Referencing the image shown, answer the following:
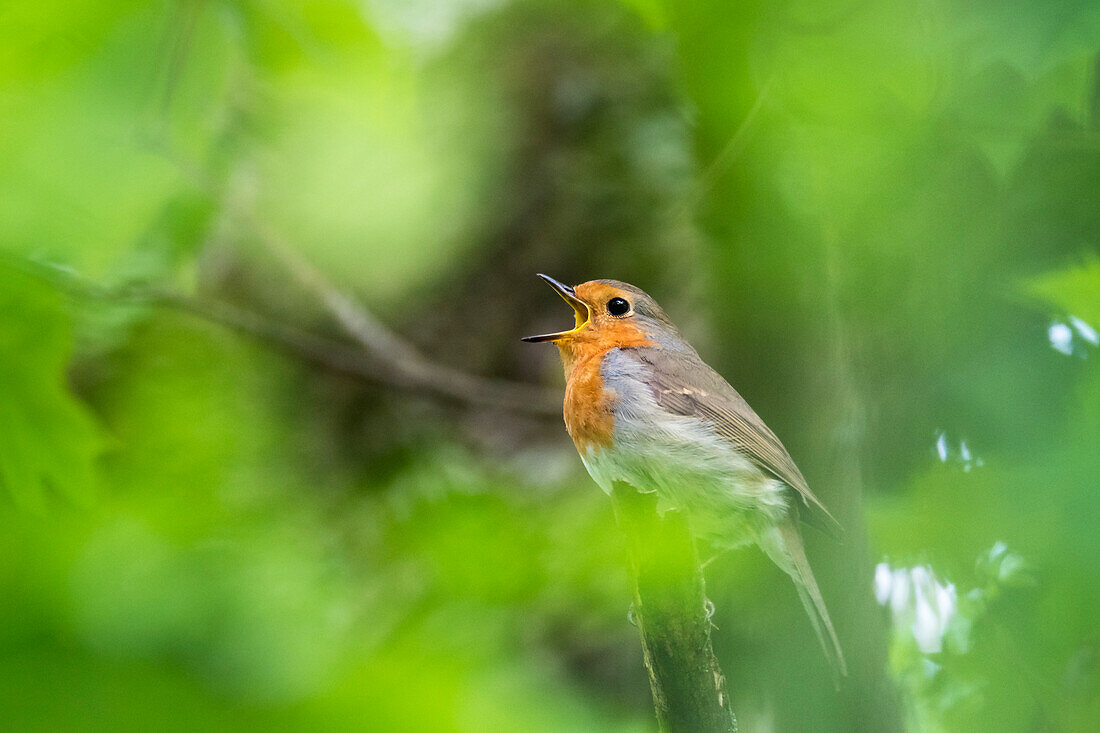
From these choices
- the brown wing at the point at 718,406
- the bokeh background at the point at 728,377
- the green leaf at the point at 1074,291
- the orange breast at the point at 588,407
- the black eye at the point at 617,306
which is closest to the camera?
the bokeh background at the point at 728,377

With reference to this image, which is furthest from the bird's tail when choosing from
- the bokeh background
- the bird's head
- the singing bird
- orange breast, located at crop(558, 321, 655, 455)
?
the bird's head

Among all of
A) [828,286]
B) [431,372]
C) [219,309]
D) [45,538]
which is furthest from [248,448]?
[828,286]

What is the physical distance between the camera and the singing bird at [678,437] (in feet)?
5.52

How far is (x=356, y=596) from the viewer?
1.78m

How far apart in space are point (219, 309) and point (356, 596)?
183 centimetres

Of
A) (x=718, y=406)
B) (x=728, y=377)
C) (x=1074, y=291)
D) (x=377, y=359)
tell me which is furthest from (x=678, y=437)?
(x=377, y=359)

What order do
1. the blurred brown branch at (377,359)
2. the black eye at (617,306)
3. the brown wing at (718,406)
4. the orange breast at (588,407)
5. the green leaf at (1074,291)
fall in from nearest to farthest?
the brown wing at (718,406), the orange breast at (588,407), the green leaf at (1074,291), the black eye at (617,306), the blurred brown branch at (377,359)

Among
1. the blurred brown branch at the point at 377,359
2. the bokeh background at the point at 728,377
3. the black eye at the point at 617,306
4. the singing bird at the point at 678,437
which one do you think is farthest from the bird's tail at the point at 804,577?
the blurred brown branch at the point at 377,359

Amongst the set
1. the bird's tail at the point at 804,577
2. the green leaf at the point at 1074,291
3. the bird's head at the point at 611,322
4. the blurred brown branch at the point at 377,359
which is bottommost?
the bird's tail at the point at 804,577

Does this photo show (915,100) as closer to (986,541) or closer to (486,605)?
(986,541)

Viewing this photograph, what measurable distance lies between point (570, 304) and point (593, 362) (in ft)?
0.70

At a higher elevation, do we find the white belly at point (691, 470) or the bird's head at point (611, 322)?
the bird's head at point (611, 322)

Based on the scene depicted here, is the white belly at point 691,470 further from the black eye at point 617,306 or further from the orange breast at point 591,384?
the black eye at point 617,306

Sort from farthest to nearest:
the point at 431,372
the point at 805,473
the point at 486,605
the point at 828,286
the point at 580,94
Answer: the point at 580,94, the point at 431,372, the point at 828,286, the point at 805,473, the point at 486,605
